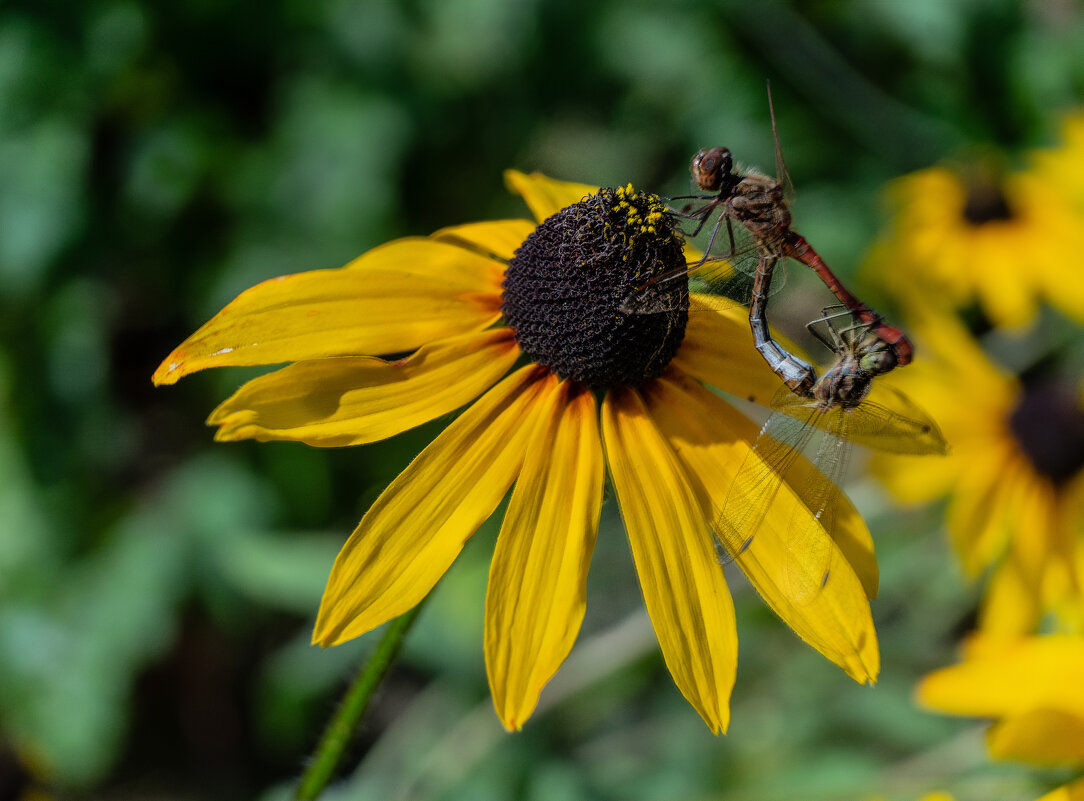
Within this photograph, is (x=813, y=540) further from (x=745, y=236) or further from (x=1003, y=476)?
(x=1003, y=476)

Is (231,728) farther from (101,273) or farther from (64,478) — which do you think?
(101,273)

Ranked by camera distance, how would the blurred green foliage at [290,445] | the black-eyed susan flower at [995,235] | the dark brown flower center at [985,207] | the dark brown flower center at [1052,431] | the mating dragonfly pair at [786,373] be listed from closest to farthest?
the mating dragonfly pair at [786,373], the dark brown flower center at [1052,431], the blurred green foliage at [290,445], the black-eyed susan flower at [995,235], the dark brown flower center at [985,207]

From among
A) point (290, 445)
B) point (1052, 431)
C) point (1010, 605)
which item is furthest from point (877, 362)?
point (290, 445)

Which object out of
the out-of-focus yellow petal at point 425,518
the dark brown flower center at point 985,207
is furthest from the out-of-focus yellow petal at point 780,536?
the dark brown flower center at point 985,207

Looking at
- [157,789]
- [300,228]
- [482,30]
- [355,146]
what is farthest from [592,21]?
[157,789]

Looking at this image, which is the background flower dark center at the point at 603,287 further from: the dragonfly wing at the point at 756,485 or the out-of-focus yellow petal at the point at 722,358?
the dragonfly wing at the point at 756,485

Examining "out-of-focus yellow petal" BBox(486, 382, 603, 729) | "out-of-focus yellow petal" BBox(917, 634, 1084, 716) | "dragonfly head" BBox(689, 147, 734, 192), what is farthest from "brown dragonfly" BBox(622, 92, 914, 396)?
"out-of-focus yellow petal" BBox(917, 634, 1084, 716)
